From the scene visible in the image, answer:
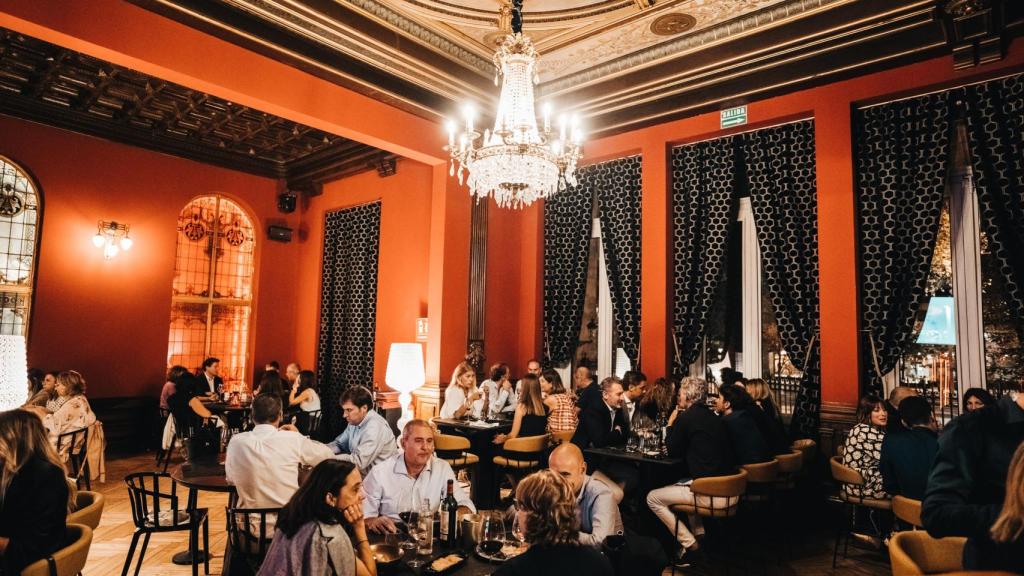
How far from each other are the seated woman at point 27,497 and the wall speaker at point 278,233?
321 inches

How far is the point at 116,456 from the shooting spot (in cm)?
838

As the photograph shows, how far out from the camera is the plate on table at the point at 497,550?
2574mm

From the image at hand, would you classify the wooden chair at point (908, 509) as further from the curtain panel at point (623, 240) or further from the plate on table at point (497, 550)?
the curtain panel at point (623, 240)

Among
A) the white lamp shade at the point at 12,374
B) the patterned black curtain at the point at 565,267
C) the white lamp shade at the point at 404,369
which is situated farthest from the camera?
the patterned black curtain at the point at 565,267

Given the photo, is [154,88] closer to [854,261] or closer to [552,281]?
[552,281]

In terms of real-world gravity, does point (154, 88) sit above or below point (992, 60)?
above

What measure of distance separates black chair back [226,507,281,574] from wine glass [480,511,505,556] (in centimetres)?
116

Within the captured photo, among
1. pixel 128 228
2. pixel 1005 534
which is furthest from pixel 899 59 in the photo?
pixel 128 228

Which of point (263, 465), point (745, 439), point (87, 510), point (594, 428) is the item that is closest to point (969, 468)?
point (745, 439)

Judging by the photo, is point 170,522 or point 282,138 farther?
point 282,138

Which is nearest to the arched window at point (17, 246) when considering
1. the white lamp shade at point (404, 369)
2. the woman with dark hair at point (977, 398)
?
the white lamp shade at point (404, 369)

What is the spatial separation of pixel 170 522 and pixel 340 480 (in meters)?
2.41

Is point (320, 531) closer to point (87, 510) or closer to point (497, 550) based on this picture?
point (497, 550)

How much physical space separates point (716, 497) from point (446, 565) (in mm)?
2590
